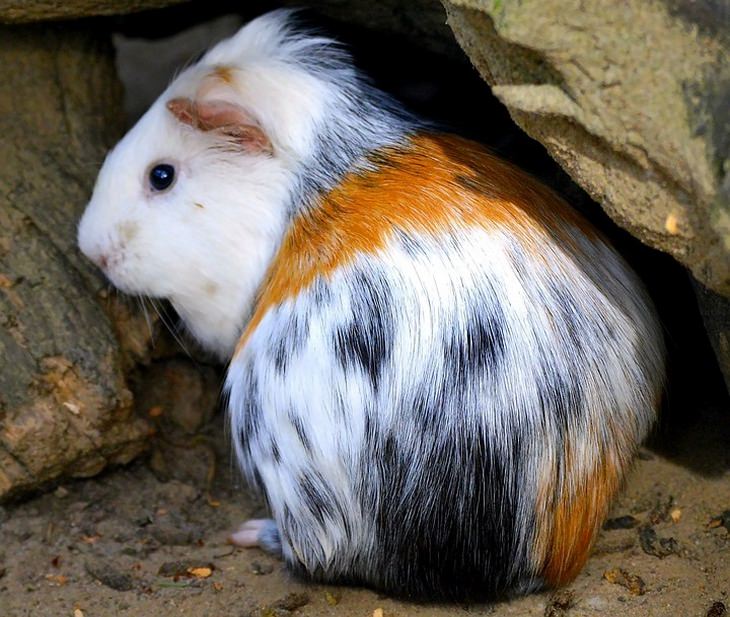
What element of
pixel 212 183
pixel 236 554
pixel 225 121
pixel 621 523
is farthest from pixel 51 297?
pixel 621 523

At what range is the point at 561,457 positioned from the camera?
217 centimetres

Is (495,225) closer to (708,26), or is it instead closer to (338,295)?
(338,295)

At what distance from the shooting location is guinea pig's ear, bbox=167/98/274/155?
251 cm

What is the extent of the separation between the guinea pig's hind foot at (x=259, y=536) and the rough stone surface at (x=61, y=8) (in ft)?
4.66

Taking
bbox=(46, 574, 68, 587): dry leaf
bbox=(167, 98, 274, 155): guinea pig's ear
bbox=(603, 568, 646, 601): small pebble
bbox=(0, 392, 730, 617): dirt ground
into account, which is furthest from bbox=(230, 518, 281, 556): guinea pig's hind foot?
bbox=(167, 98, 274, 155): guinea pig's ear

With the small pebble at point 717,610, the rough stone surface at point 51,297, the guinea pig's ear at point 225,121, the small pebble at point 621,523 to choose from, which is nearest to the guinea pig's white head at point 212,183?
the guinea pig's ear at point 225,121

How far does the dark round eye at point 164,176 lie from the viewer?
263 cm

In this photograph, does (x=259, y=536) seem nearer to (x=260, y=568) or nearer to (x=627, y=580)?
(x=260, y=568)

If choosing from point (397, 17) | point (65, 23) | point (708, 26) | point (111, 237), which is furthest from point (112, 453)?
point (708, 26)

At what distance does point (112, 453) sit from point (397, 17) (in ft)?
Result: 5.09

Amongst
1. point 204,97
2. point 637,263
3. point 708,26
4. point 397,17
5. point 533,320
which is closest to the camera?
point 708,26

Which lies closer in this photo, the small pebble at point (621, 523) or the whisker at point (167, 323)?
the small pebble at point (621, 523)

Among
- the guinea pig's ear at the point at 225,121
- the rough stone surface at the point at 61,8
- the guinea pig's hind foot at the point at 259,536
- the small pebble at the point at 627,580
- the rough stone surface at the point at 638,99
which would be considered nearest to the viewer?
the rough stone surface at the point at 638,99

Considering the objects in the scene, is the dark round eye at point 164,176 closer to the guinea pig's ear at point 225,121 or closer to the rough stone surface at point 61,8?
the guinea pig's ear at point 225,121
